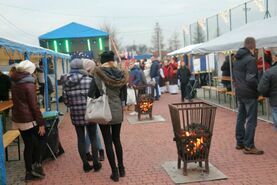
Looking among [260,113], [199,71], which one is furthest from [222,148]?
[199,71]

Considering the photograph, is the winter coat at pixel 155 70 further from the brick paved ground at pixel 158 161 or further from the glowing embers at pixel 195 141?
the glowing embers at pixel 195 141

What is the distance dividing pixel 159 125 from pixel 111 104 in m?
5.04

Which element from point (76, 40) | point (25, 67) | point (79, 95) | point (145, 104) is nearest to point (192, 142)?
point (79, 95)

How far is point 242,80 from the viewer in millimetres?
6812

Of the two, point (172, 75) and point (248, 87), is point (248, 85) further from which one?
point (172, 75)

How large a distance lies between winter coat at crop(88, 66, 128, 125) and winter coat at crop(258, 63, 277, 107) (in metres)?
2.13

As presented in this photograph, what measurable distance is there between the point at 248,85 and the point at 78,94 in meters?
2.79

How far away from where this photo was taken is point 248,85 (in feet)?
22.0

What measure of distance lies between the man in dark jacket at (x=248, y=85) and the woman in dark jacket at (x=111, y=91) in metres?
2.18

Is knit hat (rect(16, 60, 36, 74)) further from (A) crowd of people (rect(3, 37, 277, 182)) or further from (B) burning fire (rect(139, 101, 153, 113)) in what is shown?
(B) burning fire (rect(139, 101, 153, 113))

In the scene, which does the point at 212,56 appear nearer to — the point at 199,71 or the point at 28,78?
the point at 199,71

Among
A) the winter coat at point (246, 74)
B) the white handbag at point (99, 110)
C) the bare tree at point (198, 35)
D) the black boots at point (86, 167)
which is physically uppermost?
the bare tree at point (198, 35)

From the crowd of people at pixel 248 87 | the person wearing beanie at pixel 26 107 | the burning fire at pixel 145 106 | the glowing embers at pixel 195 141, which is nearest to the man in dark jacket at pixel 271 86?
the crowd of people at pixel 248 87

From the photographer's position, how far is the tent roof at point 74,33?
56.0 feet
